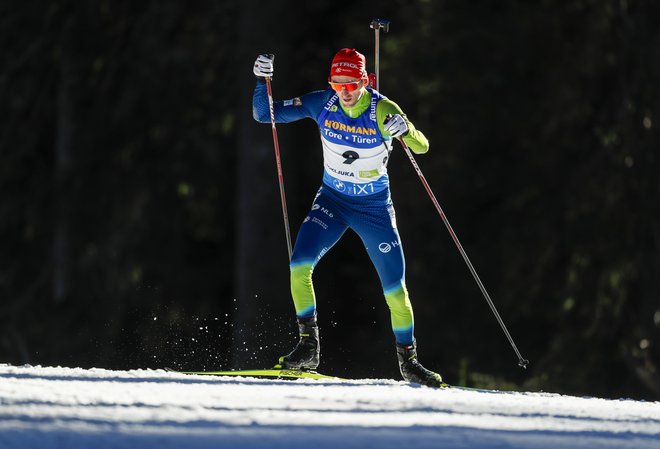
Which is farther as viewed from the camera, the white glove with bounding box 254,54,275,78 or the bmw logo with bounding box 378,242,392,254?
the white glove with bounding box 254,54,275,78

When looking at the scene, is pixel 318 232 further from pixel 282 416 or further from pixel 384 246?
pixel 282 416

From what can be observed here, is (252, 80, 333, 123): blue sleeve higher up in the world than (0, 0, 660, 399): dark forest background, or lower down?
higher up

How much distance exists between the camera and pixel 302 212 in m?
14.4

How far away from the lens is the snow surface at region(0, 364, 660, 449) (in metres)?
4.98

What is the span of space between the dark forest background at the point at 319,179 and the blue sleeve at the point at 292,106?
14.6ft

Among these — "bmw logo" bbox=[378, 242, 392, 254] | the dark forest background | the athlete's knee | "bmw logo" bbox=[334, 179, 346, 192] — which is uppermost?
"bmw logo" bbox=[334, 179, 346, 192]

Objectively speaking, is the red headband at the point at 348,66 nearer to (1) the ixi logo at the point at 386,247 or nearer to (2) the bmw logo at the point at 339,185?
(2) the bmw logo at the point at 339,185

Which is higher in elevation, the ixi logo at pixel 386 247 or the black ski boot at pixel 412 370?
the ixi logo at pixel 386 247

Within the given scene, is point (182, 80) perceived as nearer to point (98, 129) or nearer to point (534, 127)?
point (98, 129)

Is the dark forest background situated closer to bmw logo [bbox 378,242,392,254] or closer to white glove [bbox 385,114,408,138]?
bmw logo [bbox 378,242,392,254]

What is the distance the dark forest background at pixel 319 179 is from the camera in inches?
523

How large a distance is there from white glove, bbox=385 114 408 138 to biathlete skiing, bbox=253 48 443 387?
47 mm

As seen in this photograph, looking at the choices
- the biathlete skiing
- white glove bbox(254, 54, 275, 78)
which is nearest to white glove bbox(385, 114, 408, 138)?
the biathlete skiing

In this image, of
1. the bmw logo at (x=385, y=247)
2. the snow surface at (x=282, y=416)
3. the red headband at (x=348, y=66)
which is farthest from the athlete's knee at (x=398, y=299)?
the red headband at (x=348, y=66)
